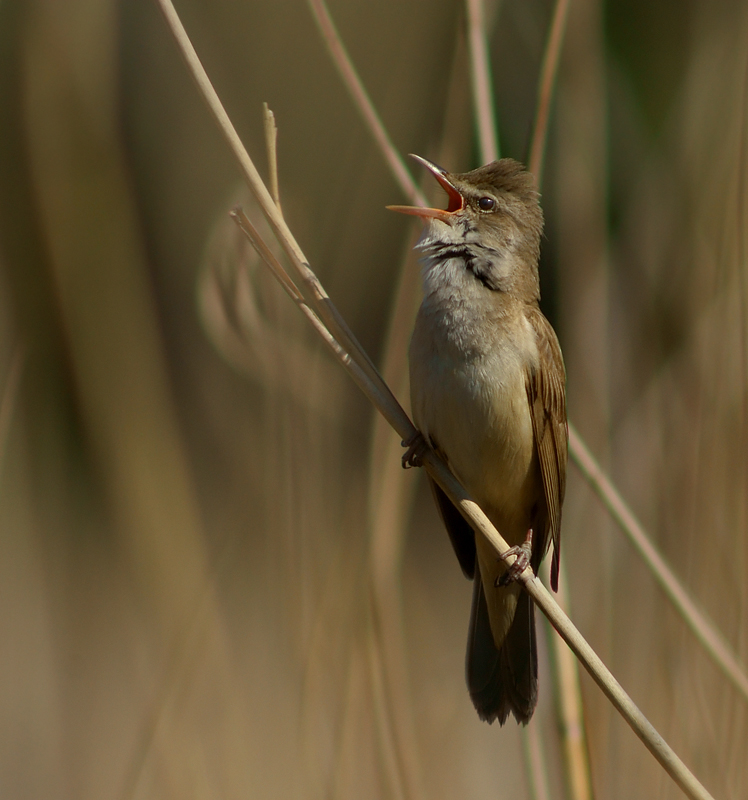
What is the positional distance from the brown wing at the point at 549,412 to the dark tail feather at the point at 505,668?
338mm

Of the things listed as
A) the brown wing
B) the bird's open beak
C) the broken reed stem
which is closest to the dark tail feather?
the brown wing

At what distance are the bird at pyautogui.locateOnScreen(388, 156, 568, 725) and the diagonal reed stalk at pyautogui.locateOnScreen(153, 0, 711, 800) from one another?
0.35m

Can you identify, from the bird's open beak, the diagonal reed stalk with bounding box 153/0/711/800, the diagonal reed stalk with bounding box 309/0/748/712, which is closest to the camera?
the diagonal reed stalk with bounding box 153/0/711/800

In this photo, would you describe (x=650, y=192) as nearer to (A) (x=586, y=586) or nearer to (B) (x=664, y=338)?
(B) (x=664, y=338)

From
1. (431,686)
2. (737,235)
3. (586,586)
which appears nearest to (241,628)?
(431,686)

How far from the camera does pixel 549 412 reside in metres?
2.38

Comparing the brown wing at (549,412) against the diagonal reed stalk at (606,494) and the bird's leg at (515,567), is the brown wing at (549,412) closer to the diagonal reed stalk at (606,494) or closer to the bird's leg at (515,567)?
the bird's leg at (515,567)

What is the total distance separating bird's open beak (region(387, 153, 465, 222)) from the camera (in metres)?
2.11

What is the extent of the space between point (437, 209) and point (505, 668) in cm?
130

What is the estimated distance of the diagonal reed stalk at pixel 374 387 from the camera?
144cm

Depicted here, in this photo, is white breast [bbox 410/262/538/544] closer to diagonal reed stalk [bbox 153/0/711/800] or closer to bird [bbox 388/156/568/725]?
bird [bbox 388/156/568/725]

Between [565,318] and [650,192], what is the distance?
0.48 metres

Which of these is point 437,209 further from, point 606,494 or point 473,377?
point 606,494

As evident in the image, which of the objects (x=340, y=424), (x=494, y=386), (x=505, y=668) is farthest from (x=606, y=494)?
(x=340, y=424)
